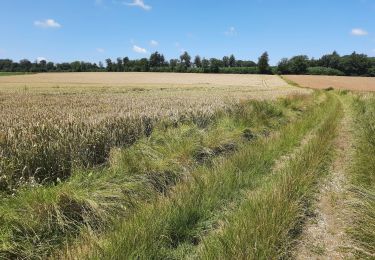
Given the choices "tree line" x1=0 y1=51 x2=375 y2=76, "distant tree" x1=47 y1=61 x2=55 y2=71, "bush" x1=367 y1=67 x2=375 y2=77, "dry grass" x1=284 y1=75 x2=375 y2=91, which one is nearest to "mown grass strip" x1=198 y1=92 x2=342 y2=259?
"dry grass" x1=284 y1=75 x2=375 y2=91

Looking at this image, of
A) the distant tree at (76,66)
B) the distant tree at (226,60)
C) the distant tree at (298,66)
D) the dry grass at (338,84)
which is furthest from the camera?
the distant tree at (226,60)

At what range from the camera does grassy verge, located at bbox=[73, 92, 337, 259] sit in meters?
4.01

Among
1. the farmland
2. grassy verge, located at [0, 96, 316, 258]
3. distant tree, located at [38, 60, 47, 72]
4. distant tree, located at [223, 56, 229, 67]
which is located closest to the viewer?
the farmland

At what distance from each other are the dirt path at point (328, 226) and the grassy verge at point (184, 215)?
1.16 metres

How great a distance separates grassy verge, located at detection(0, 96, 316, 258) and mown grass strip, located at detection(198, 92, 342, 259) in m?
1.42

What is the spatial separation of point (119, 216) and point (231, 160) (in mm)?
3395

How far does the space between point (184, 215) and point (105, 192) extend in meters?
1.38

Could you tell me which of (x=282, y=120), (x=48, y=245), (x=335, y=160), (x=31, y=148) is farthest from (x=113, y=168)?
(x=282, y=120)

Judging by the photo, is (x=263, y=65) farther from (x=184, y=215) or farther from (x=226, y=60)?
(x=184, y=215)

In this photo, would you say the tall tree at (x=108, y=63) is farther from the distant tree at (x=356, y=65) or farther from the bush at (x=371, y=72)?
the bush at (x=371, y=72)

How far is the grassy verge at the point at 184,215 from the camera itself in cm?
401

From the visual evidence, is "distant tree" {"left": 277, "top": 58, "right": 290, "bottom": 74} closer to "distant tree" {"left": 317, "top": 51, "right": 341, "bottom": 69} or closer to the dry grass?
"distant tree" {"left": 317, "top": 51, "right": 341, "bottom": 69}

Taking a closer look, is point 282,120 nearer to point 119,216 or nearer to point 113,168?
point 113,168

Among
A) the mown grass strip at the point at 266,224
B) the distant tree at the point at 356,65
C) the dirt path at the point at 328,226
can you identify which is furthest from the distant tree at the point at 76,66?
the mown grass strip at the point at 266,224
